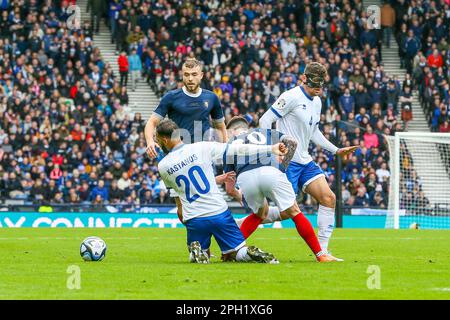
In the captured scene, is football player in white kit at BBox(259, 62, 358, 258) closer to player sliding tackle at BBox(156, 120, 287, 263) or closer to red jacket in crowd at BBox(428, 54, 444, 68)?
player sliding tackle at BBox(156, 120, 287, 263)

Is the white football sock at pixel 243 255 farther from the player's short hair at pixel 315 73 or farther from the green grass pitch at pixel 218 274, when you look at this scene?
the player's short hair at pixel 315 73

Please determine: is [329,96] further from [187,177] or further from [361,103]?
[187,177]

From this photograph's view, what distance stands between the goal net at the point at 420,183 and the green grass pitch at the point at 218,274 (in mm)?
11099

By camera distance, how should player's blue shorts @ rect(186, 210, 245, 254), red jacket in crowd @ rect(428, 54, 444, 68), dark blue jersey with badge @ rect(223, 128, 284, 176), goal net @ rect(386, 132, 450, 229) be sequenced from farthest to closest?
red jacket in crowd @ rect(428, 54, 444, 68)
goal net @ rect(386, 132, 450, 229)
dark blue jersey with badge @ rect(223, 128, 284, 176)
player's blue shorts @ rect(186, 210, 245, 254)

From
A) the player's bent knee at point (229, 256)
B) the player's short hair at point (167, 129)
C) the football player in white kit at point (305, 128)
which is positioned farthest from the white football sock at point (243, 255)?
the player's short hair at point (167, 129)

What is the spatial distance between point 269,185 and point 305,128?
1.37 m

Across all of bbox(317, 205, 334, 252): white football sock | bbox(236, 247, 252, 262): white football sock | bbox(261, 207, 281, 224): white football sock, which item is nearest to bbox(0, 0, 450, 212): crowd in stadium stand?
bbox(261, 207, 281, 224): white football sock

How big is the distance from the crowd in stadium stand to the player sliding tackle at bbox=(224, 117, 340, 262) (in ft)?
54.5

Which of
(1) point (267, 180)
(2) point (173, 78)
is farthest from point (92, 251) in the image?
(2) point (173, 78)

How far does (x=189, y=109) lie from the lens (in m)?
13.6

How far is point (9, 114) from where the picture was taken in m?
31.7

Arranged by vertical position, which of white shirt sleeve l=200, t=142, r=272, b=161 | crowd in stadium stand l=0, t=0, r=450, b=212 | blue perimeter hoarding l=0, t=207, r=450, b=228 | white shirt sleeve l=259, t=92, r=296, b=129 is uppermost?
white shirt sleeve l=259, t=92, r=296, b=129

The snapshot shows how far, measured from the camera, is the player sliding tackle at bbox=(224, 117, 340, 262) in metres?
12.8
